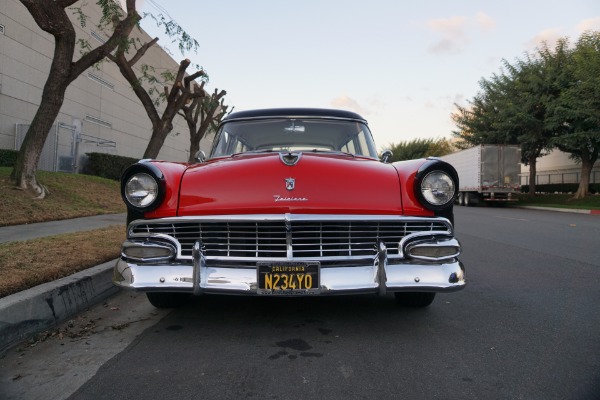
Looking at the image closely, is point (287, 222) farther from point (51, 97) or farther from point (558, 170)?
point (558, 170)

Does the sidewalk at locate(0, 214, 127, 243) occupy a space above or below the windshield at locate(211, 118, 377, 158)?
below

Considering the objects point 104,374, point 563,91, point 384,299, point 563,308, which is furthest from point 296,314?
point 563,91

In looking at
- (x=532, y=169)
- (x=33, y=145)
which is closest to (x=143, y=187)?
(x=33, y=145)

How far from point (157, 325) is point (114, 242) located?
3.07m

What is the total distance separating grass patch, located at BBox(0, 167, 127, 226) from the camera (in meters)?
9.08

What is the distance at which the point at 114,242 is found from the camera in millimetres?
6246

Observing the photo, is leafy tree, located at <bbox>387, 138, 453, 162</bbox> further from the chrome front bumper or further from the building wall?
the chrome front bumper

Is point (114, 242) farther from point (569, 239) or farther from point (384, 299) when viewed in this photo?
point (569, 239)

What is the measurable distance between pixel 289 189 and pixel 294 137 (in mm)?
1503

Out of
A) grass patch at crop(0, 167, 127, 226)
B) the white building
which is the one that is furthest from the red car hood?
the white building

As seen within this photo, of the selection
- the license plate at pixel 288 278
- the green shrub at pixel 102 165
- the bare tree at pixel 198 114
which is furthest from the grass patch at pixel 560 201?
the license plate at pixel 288 278

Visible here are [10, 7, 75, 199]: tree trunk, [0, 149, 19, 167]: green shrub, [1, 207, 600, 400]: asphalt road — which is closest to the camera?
[1, 207, 600, 400]: asphalt road

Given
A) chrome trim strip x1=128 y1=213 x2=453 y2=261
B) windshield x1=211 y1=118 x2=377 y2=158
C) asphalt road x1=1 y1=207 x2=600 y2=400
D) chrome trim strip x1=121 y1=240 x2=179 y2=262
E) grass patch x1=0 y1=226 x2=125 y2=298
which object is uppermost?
windshield x1=211 y1=118 x2=377 y2=158

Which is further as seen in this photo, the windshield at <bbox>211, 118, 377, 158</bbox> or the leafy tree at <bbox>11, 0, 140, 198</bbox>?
the leafy tree at <bbox>11, 0, 140, 198</bbox>
